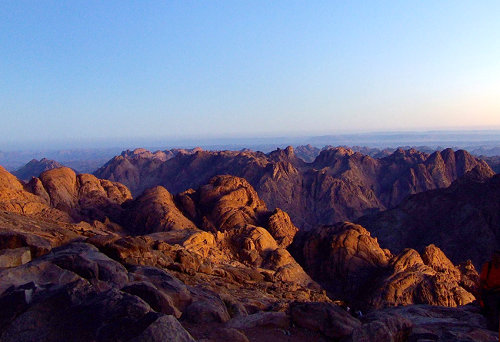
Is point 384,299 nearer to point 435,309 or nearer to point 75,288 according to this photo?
point 435,309

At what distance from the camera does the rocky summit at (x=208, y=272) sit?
6.77m

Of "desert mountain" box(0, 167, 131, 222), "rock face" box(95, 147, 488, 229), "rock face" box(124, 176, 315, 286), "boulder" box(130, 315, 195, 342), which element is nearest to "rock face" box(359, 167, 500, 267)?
"rock face" box(124, 176, 315, 286)

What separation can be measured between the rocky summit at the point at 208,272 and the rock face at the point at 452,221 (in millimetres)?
473

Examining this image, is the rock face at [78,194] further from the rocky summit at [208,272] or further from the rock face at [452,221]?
the rock face at [452,221]

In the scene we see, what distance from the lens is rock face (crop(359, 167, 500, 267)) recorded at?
44972 millimetres

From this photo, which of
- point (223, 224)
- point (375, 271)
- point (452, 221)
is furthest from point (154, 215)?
point (452, 221)

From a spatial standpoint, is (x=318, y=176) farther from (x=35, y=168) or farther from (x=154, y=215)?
(x=35, y=168)

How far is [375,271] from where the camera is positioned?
32.1 meters

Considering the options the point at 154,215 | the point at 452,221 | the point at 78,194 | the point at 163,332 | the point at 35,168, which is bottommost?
the point at 35,168

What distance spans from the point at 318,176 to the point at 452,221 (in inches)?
1706

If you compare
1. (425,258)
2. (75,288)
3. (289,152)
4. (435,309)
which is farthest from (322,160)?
(75,288)

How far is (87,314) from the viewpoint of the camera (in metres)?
6.38

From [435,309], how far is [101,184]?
4621 cm

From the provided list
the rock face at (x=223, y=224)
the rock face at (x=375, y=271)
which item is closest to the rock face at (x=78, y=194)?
the rock face at (x=223, y=224)
